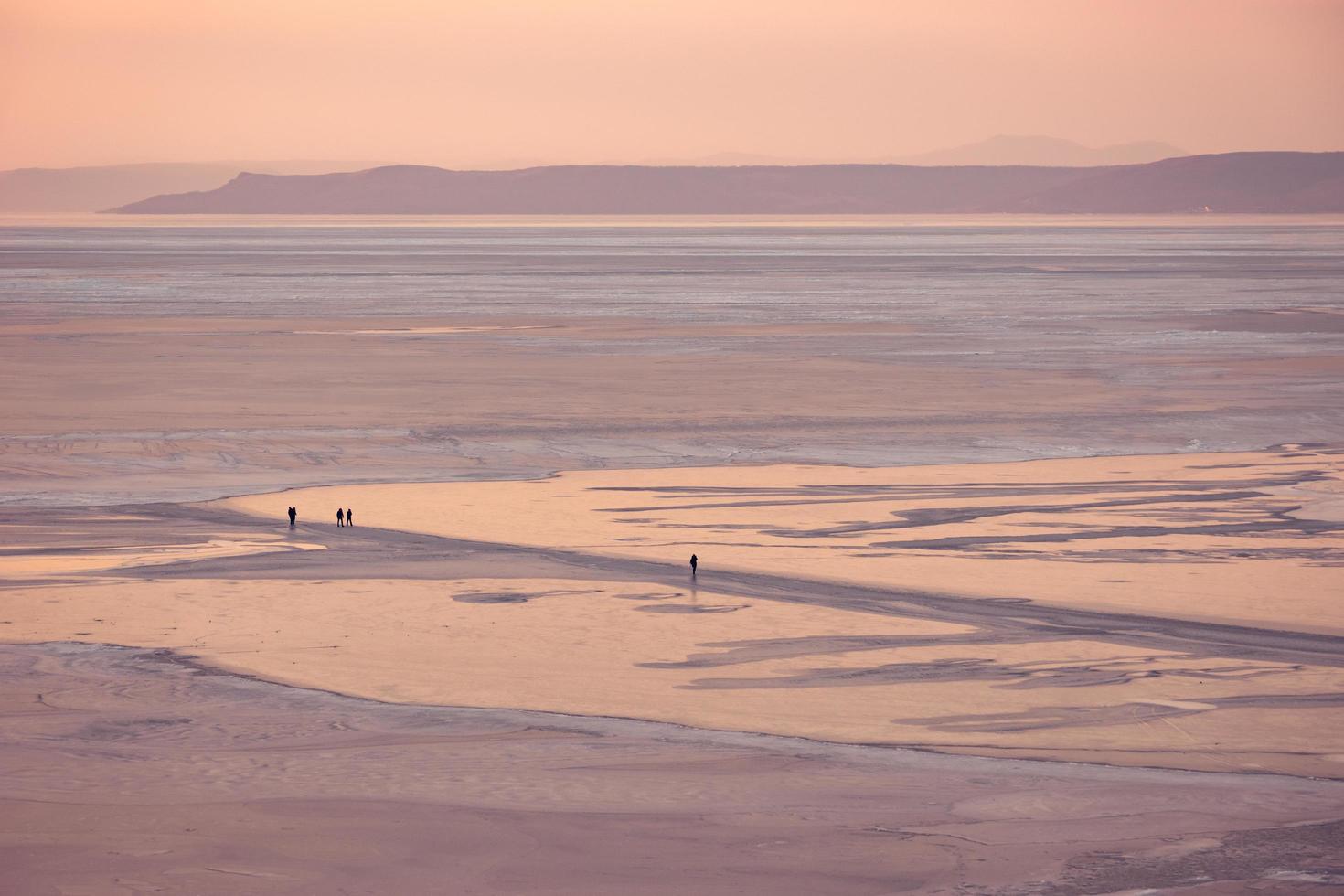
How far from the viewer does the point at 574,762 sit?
26.6 ft

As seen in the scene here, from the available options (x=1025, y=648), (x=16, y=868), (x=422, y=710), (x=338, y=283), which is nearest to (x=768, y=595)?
(x=1025, y=648)

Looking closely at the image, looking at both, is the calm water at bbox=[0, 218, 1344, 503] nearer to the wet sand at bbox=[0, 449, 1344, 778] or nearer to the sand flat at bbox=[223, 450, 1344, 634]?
the sand flat at bbox=[223, 450, 1344, 634]

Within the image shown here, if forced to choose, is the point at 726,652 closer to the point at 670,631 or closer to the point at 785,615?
the point at 670,631

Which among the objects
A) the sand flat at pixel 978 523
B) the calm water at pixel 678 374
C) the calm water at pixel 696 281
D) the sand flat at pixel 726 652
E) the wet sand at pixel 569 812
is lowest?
the wet sand at pixel 569 812

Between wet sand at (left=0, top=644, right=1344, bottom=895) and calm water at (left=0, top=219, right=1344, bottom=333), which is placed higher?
calm water at (left=0, top=219, right=1344, bottom=333)

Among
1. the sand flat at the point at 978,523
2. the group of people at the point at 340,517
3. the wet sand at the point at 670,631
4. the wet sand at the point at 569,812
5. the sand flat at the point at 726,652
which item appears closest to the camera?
the wet sand at the point at 569,812

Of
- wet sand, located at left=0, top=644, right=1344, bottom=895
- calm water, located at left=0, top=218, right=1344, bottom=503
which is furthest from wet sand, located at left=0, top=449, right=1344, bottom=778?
calm water, located at left=0, top=218, right=1344, bottom=503

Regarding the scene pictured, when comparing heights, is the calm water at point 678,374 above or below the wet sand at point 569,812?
above

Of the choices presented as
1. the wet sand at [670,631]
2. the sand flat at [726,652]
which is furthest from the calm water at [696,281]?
the sand flat at [726,652]

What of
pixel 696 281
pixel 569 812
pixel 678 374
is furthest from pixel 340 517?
pixel 696 281

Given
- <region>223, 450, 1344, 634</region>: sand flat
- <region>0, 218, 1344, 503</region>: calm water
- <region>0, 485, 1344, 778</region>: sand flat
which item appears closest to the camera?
<region>0, 485, 1344, 778</region>: sand flat

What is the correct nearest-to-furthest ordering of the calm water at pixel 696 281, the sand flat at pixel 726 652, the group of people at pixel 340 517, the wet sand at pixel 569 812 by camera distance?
the wet sand at pixel 569 812, the sand flat at pixel 726 652, the group of people at pixel 340 517, the calm water at pixel 696 281

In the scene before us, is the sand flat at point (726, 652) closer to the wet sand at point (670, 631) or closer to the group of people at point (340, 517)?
the wet sand at point (670, 631)

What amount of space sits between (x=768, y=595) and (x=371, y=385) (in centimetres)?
1346
